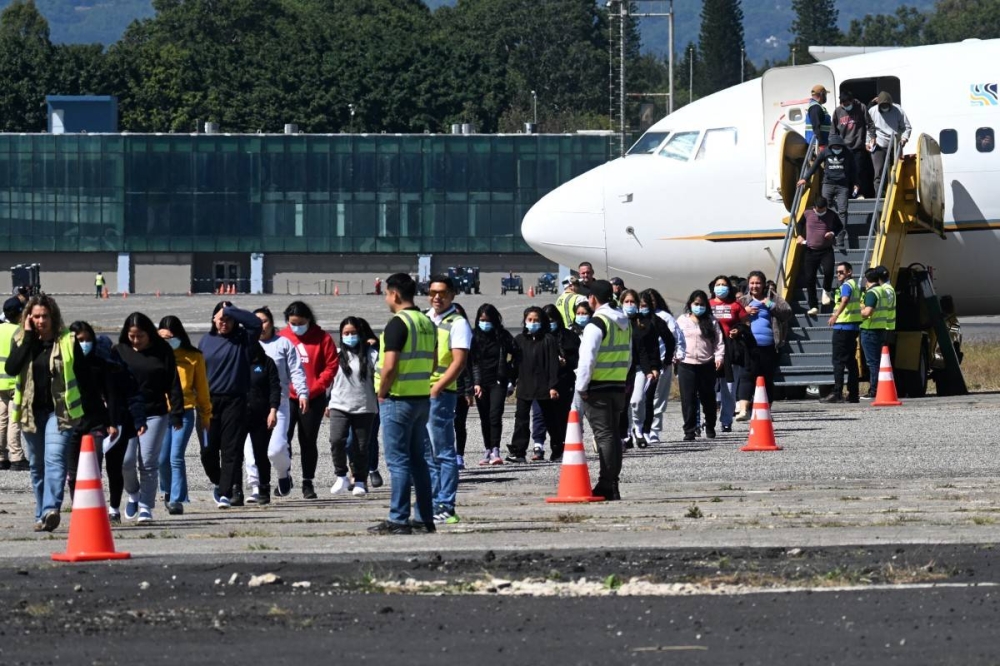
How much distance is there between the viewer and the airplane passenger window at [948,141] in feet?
88.6

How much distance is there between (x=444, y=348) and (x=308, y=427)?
103 inches

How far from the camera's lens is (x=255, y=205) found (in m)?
110

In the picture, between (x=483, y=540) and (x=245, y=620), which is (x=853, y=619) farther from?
(x=483, y=540)

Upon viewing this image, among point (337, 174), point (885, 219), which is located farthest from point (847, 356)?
point (337, 174)

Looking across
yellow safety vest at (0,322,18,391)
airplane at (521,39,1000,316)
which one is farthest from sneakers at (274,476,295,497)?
airplane at (521,39,1000,316)

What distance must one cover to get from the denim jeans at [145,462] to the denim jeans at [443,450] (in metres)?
2.20

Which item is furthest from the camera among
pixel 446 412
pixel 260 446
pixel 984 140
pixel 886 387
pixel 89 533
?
pixel 984 140

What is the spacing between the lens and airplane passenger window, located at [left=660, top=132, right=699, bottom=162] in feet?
92.1

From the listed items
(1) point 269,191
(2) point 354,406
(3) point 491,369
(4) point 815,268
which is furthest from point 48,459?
(1) point 269,191

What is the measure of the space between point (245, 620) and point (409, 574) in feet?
5.43

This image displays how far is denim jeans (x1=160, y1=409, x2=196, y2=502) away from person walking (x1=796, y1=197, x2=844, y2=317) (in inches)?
504

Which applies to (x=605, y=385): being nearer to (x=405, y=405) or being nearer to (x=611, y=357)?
(x=611, y=357)

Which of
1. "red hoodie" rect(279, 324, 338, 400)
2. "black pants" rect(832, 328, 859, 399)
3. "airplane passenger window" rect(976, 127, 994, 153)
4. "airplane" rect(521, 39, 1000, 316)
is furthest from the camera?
"airplane" rect(521, 39, 1000, 316)

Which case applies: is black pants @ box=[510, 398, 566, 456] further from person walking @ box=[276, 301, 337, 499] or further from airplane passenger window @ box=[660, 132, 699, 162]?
airplane passenger window @ box=[660, 132, 699, 162]
